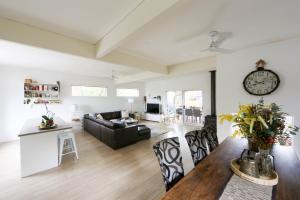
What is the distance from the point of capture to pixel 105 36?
2518mm

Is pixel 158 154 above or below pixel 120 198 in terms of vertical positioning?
above

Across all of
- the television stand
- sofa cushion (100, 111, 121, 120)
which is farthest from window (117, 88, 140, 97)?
the television stand

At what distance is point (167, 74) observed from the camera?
4984 mm

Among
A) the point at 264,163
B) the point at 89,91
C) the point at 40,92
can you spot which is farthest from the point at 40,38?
the point at 89,91

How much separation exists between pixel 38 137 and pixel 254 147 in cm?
369

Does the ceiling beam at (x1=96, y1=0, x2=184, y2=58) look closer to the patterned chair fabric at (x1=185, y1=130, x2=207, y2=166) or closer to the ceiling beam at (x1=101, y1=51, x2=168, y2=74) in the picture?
the ceiling beam at (x1=101, y1=51, x2=168, y2=74)

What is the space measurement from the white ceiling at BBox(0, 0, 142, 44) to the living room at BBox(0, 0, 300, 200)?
0.05 feet

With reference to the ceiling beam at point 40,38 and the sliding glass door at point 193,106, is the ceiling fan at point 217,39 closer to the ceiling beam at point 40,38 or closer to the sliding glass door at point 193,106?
the ceiling beam at point 40,38

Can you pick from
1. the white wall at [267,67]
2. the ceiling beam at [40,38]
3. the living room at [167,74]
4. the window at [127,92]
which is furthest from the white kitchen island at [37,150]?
the window at [127,92]

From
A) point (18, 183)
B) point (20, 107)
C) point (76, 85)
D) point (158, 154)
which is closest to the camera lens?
point (158, 154)

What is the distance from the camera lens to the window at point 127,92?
8.14 m

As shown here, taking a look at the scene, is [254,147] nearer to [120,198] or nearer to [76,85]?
[120,198]

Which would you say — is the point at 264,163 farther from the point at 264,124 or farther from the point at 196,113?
the point at 196,113

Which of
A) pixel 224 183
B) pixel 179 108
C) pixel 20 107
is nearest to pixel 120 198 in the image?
pixel 224 183
